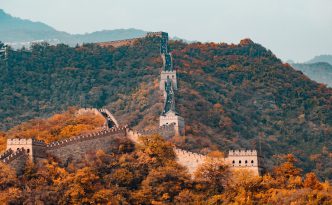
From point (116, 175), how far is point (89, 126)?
13573 mm

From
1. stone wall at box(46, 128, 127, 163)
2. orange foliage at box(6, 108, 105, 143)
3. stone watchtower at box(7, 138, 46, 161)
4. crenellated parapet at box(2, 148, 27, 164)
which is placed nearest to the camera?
crenellated parapet at box(2, 148, 27, 164)

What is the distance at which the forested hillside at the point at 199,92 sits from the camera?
132 meters

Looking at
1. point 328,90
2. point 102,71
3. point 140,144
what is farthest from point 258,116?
point 140,144

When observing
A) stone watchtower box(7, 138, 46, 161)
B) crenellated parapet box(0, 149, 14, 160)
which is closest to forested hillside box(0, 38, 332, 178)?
stone watchtower box(7, 138, 46, 161)

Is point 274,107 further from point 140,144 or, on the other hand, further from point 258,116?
point 140,144

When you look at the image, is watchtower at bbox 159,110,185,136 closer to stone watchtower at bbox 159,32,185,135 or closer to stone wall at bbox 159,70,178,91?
stone watchtower at bbox 159,32,185,135

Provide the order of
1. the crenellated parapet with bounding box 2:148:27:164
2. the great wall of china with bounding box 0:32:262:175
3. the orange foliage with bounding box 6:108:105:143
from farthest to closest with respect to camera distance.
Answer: the orange foliage with bounding box 6:108:105:143
the great wall of china with bounding box 0:32:262:175
the crenellated parapet with bounding box 2:148:27:164

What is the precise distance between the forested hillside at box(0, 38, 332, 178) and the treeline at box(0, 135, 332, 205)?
2733cm

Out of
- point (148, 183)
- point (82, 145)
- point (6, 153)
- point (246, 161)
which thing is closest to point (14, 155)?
point (6, 153)

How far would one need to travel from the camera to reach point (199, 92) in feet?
473

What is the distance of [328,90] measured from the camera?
516 feet

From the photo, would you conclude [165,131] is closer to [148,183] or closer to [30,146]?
[148,183]

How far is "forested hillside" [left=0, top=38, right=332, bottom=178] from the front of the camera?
433 feet

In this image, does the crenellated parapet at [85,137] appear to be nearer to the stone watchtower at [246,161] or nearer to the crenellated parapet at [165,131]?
the crenellated parapet at [165,131]
